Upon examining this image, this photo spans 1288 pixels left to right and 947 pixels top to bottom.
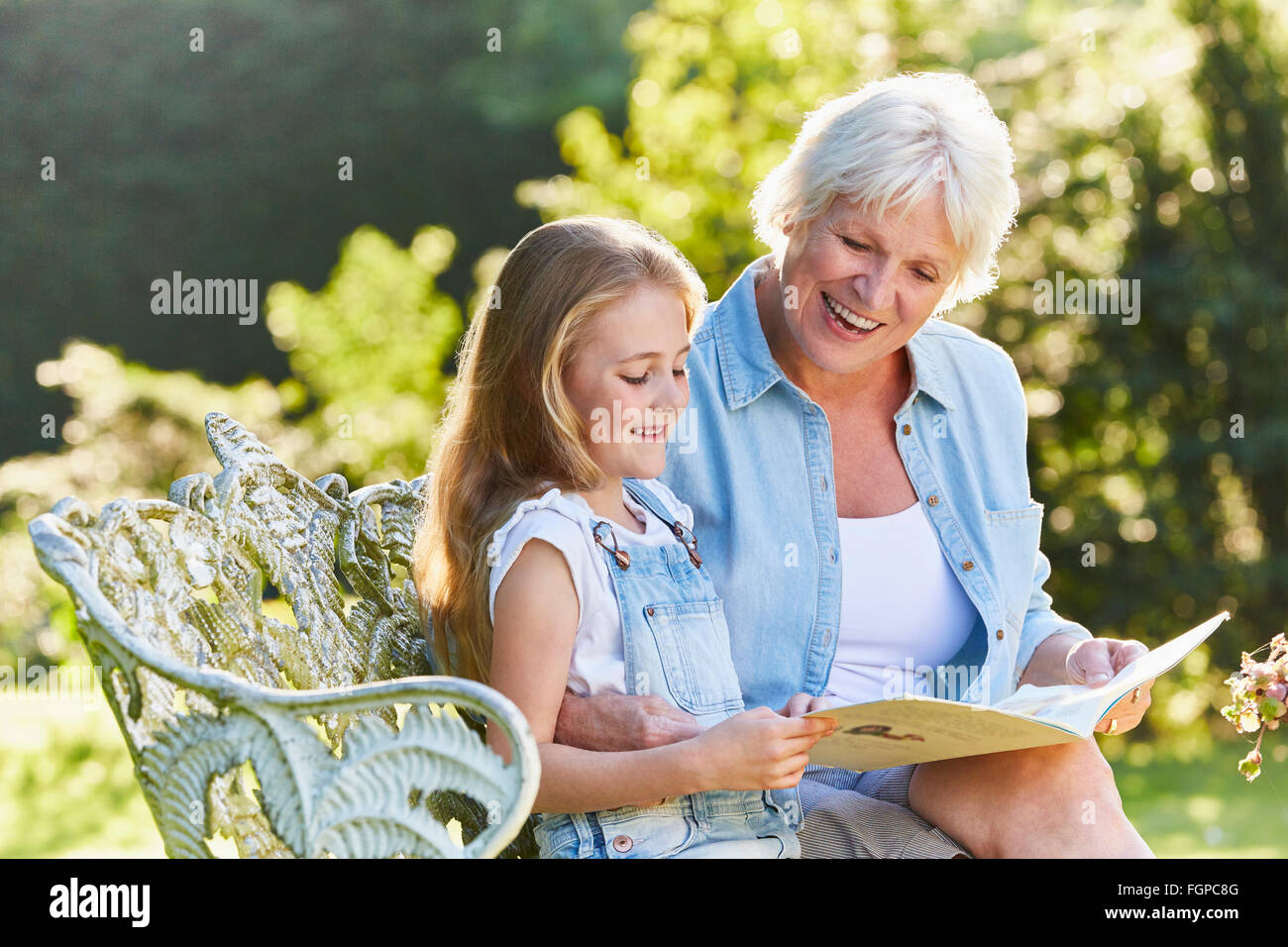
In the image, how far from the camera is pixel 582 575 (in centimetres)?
193

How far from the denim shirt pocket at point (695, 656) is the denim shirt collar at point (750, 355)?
0.54 m

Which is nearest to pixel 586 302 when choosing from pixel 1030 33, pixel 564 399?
pixel 564 399

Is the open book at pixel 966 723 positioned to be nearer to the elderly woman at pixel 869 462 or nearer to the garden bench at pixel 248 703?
the elderly woman at pixel 869 462

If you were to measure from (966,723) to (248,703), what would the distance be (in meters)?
0.90

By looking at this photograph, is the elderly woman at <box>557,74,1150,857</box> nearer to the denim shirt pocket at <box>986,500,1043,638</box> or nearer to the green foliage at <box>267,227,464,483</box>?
the denim shirt pocket at <box>986,500,1043,638</box>

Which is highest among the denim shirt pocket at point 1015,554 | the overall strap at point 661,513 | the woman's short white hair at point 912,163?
the woman's short white hair at point 912,163

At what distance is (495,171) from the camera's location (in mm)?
12938

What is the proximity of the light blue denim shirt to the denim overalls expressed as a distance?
10.6 inches

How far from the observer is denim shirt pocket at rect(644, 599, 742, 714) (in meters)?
2.01

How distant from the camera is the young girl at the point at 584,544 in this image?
1.87 metres

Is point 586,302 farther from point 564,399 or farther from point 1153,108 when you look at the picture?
point 1153,108

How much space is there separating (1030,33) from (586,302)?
343 inches

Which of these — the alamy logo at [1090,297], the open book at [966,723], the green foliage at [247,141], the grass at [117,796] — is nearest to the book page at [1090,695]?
the open book at [966,723]
